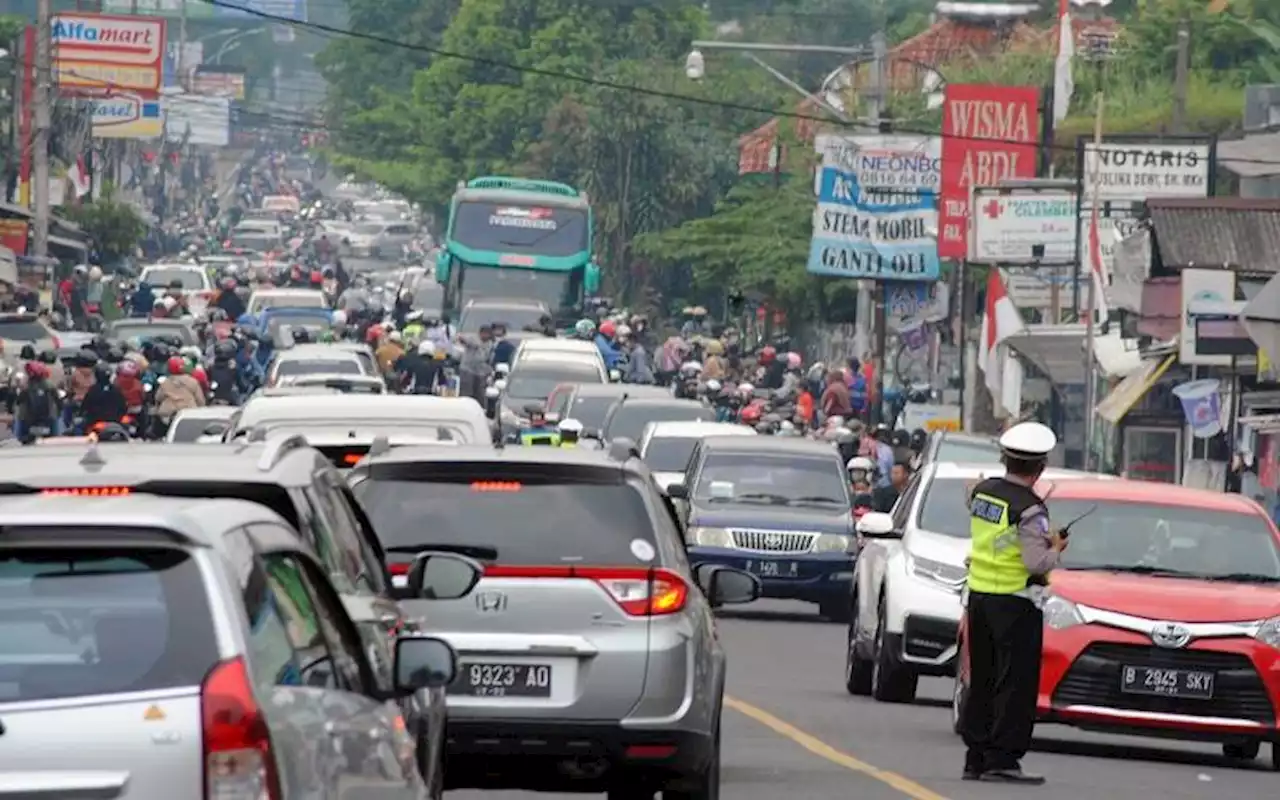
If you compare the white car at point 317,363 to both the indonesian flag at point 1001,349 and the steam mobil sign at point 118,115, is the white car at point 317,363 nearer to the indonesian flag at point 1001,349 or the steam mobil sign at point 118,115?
the indonesian flag at point 1001,349

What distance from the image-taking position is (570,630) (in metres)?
12.2

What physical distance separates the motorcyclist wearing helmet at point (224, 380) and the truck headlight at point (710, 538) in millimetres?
12694

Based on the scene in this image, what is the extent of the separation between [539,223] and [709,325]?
13.7 metres

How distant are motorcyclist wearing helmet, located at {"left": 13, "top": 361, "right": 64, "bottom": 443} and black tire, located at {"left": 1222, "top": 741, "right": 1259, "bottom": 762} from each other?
20881 mm

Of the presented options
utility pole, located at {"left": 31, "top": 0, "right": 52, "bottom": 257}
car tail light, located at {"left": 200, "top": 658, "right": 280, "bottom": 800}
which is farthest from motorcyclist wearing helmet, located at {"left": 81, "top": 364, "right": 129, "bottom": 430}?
car tail light, located at {"left": 200, "top": 658, "right": 280, "bottom": 800}

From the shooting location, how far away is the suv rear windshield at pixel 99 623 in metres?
6.80

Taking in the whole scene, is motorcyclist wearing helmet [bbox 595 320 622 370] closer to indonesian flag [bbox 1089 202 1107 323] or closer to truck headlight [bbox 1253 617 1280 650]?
indonesian flag [bbox 1089 202 1107 323]

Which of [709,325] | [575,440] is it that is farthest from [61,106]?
[575,440]

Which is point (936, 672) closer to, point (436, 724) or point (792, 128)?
point (436, 724)

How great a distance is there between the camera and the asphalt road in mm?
14992

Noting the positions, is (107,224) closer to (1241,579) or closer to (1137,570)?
(1137,570)

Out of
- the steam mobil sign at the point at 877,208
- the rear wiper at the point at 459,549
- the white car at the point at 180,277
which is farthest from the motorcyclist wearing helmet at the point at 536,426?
the white car at the point at 180,277

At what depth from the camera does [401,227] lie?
15088cm

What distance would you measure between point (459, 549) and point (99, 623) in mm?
5584
